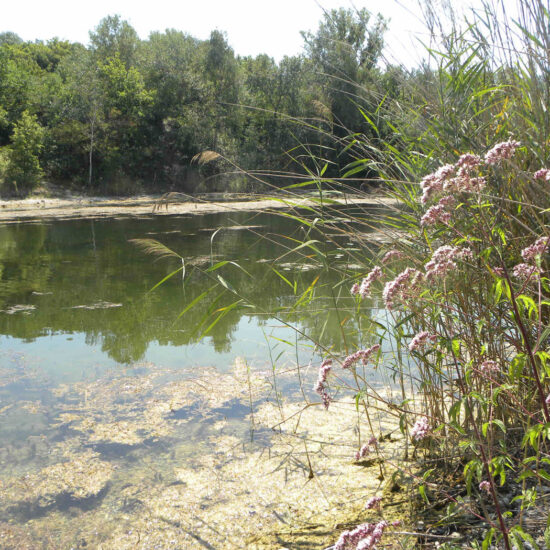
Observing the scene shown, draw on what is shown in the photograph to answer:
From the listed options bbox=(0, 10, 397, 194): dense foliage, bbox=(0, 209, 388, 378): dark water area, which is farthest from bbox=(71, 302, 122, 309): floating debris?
bbox=(0, 10, 397, 194): dense foliage

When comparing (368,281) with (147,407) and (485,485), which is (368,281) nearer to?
(485,485)

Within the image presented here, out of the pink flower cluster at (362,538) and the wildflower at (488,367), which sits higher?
the wildflower at (488,367)

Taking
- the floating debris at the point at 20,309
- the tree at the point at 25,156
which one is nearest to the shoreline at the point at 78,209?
the tree at the point at 25,156

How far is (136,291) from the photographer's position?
6.43 metres

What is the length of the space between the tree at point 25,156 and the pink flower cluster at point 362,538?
884 inches

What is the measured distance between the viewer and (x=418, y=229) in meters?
2.22

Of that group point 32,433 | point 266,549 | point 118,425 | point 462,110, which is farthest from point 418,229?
point 32,433

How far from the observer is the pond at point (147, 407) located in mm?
2150

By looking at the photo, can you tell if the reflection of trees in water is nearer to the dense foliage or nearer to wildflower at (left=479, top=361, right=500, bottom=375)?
wildflower at (left=479, top=361, right=500, bottom=375)

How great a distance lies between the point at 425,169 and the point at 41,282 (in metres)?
6.11

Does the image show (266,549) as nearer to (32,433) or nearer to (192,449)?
(192,449)

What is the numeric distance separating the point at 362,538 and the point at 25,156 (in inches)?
941

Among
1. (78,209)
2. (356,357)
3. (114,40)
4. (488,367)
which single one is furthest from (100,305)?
(114,40)

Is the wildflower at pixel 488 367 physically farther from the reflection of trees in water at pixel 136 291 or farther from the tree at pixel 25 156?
the tree at pixel 25 156
